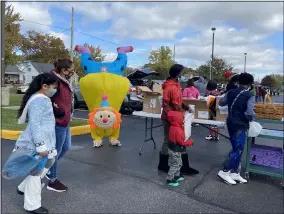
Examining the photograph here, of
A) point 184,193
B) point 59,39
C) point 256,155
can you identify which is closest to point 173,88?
point 184,193

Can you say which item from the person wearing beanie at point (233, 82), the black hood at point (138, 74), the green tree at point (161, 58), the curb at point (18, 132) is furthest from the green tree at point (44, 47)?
the person wearing beanie at point (233, 82)

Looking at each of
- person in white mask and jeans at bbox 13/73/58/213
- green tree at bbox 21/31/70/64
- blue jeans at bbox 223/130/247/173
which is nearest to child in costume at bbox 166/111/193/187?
blue jeans at bbox 223/130/247/173

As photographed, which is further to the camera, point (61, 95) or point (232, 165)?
point (232, 165)

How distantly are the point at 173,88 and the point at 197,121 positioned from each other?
1124mm

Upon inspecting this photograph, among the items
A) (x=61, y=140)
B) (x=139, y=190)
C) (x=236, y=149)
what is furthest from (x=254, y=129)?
(x=61, y=140)

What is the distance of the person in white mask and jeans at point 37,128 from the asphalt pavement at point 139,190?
249 mm

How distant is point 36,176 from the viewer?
124 inches

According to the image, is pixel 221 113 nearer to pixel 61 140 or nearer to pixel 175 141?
pixel 175 141

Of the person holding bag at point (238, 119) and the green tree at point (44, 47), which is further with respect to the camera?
the green tree at point (44, 47)

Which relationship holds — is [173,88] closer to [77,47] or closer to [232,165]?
[232,165]

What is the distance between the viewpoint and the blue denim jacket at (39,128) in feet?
9.64

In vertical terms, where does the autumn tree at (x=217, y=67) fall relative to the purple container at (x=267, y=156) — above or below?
above

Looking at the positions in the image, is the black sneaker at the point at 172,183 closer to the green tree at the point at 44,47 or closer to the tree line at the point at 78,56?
the tree line at the point at 78,56

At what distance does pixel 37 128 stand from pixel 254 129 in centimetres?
298
